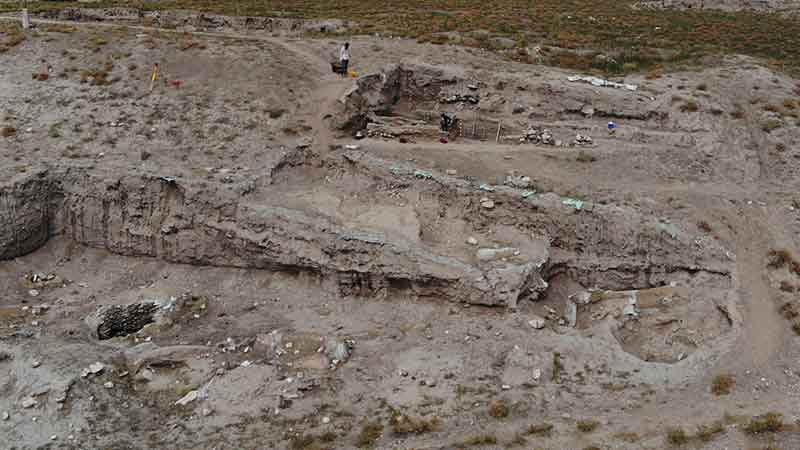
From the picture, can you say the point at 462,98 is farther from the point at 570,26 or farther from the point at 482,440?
the point at 482,440

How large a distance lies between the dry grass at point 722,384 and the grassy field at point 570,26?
1021 inches

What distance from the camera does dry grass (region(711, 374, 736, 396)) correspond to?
18.8 m

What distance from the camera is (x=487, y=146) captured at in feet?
104

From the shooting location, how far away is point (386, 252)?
981 inches

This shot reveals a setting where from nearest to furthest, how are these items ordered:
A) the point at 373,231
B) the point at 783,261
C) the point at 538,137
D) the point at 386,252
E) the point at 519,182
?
the point at 783,261 → the point at 386,252 → the point at 373,231 → the point at 519,182 → the point at 538,137

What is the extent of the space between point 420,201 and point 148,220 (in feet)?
41.4

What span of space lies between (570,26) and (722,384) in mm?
38864

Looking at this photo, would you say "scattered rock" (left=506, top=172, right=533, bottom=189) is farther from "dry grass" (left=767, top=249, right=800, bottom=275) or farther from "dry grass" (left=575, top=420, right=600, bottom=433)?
"dry grass" (left=575, top=420, right=600, bottom=433)

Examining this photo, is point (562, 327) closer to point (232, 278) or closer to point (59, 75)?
point (232, 278)

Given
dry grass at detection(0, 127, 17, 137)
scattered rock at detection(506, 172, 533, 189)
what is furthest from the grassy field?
dry grass at detection(0, 127, 17, 137)

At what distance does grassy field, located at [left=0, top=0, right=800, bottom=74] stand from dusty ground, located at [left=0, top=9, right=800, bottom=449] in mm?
5308

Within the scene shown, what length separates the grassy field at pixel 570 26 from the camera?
42500mm

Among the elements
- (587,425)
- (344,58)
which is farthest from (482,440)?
(344,58)

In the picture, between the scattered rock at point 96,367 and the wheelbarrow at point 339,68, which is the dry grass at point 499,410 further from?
the wheelbarrow at point 339,68
